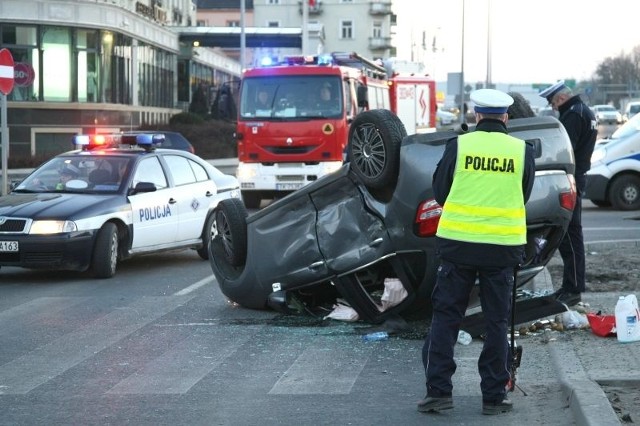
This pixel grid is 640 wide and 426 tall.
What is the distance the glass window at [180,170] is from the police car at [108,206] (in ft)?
0.05

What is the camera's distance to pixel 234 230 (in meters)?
10.2

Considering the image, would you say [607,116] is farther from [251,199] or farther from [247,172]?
[247,172]

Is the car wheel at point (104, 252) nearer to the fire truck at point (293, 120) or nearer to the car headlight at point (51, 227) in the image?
the car headlight at point (51, 227)

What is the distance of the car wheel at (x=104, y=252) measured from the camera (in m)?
13.0

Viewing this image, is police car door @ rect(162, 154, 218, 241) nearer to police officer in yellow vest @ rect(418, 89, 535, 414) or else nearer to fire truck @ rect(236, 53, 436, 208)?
fire truck @ rect(236, 53, 436, 208)

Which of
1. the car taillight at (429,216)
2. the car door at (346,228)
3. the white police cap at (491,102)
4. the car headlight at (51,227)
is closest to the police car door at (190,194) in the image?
the car headlight at (51,227)

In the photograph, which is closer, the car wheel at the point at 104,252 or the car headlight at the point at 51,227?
the car headlight at the point at 51,227

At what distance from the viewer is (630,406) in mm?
6359

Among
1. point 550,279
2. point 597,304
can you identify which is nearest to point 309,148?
point 550,279

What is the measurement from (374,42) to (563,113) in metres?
109

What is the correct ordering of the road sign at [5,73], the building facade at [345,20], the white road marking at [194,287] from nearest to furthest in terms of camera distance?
the white road marking at [194,287], the road sign at [5,73], the building facade at [345,20]

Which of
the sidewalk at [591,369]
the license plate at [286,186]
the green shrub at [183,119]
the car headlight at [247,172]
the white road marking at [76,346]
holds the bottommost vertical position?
the white road marking at [76,346]

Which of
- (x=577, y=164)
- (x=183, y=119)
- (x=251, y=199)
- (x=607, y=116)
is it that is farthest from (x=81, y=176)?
(x=607, y=116)

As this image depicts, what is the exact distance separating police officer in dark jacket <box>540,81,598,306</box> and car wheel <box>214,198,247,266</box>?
8.98 feet
